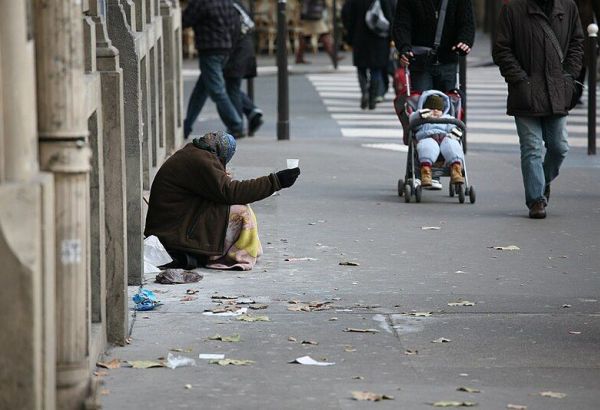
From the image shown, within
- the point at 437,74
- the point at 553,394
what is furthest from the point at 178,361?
the point at 437,74

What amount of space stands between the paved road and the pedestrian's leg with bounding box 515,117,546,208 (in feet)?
0.87

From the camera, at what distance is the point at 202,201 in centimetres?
914

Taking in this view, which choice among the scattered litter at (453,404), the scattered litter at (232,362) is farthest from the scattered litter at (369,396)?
the scattered litter at (232,362)

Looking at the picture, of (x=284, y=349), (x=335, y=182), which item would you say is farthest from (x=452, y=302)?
(x=335, y=182)

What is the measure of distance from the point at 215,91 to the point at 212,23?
2.41 feet

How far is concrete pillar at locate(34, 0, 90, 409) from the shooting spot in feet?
16.8

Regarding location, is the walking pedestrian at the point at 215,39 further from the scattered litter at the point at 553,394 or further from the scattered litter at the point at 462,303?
the scattered litter at the point at 553,394

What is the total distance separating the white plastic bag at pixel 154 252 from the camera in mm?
9086

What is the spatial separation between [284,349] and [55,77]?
7.51ft

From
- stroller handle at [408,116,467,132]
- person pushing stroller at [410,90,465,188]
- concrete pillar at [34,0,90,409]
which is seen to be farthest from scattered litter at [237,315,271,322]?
stroller handle at [408,116,467,132]

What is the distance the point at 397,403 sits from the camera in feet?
19.5

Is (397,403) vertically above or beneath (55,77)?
beneath

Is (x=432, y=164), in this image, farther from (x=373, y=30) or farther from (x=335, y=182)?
(x=373, y=30)

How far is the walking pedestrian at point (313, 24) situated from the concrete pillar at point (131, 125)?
21.5 metres
